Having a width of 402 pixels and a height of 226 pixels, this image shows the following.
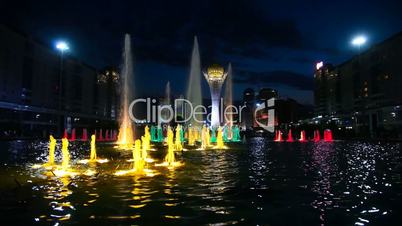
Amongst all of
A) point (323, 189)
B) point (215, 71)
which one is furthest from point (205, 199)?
point (215, 71)

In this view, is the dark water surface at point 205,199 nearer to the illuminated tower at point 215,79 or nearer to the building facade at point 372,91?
the building facade at point 372,91

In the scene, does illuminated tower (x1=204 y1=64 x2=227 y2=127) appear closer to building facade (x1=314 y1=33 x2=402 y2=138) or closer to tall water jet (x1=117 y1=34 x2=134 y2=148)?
building facade (x1=314 y1=33 x2=402 y2=138)

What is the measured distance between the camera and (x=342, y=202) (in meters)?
10.6

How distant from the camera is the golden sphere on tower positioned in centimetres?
8204

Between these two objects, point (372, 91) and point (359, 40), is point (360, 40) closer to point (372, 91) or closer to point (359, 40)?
point (359, 40)

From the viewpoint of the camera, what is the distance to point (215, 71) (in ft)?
269

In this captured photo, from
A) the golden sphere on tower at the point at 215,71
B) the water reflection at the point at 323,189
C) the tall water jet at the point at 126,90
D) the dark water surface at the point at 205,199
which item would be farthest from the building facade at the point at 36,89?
the water reflection at the point at 323,189

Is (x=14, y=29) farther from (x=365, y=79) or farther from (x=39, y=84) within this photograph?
(x=365, y=79)

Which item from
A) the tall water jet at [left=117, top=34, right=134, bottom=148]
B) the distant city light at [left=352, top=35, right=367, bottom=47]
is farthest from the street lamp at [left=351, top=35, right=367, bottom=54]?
the tall water jet at [left=117, top=34, right=134, bottom=148]

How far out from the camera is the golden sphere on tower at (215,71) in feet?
269

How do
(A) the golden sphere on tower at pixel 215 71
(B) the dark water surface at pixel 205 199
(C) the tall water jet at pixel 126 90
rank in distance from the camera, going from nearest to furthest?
(B) the dark water surface at pixel 205 199 < (C) the tall water jet at pixel 126 90 < (A) the golden sphere on tower at pixel 215 71

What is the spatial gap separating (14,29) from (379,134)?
288ft

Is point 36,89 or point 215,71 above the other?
point 36,89

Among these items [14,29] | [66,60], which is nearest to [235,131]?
[14,29]
